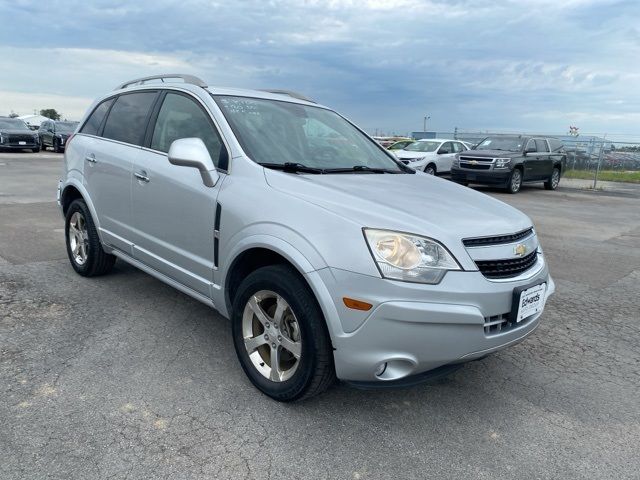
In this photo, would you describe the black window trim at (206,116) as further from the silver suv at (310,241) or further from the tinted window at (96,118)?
the tinted window at (96,118)

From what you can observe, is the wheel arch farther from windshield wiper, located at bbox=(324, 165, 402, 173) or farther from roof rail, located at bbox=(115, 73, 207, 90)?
windshield wiper, located at bbox=(324, 165, 402, 173)

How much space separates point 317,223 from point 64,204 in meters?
3.69

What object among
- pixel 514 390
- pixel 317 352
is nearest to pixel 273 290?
pixel 317 352

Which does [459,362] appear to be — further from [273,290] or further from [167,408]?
[167,408]

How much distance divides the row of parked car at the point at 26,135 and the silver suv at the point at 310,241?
22.4 m

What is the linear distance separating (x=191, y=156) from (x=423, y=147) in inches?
656

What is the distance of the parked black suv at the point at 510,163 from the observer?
50.3 ft

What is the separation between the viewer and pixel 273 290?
2.87 m

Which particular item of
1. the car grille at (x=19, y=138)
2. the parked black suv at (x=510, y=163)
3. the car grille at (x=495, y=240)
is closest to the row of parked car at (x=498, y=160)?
the parked black suv at (x=510, y=163)

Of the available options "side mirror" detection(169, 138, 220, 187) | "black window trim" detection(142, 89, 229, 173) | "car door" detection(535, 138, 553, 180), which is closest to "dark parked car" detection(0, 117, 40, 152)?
"car door" detection(535, 138, 553, 180)

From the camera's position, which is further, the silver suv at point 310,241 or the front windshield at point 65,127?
the front windshield at point 65,127

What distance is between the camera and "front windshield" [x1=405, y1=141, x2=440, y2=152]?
61.5 feet

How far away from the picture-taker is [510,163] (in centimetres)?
1534

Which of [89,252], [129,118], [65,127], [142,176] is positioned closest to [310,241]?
[142,176]
